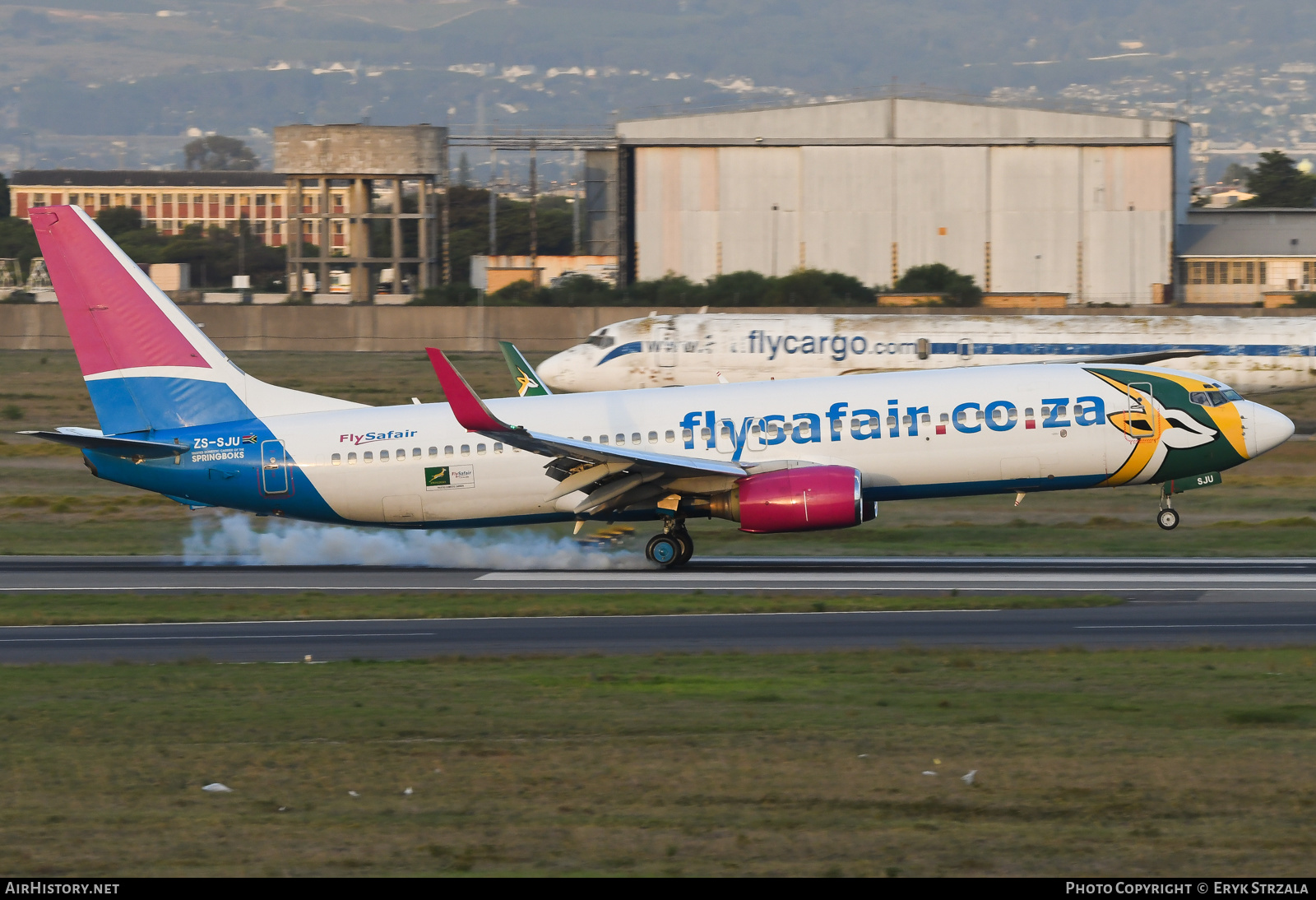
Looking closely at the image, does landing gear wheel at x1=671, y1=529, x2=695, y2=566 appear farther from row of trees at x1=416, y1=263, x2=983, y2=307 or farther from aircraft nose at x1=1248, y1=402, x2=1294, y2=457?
row of trees at x1=416, y1=263, x2=983, y2=307

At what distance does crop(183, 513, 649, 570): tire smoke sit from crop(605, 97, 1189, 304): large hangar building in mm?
78536

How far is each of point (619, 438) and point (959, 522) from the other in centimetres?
1260

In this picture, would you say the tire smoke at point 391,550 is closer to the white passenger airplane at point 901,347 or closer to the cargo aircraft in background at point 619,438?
the cargo aircraft in background at point 619,438

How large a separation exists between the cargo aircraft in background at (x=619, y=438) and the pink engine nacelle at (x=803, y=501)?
0.18 ft

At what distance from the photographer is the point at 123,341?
31.7 metres

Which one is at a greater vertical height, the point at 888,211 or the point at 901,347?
the point at 888,211

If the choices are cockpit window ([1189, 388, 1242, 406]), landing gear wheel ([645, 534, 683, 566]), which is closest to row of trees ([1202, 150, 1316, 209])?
cockpit window ([1189, 388, 1242, 406])

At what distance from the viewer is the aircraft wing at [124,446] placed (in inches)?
1189

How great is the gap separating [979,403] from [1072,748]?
16107mm

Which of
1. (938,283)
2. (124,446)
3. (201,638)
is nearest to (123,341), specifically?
(124,446)

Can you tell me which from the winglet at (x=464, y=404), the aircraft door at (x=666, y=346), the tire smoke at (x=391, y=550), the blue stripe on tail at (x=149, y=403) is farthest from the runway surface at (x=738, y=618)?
the aircraft door at (x=666, y=346)

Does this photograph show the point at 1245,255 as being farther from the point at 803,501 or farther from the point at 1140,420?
the point at 803,501

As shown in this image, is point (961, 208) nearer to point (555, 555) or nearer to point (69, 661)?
point (555, 555)

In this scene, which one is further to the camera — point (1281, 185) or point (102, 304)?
point (1281, 185)
